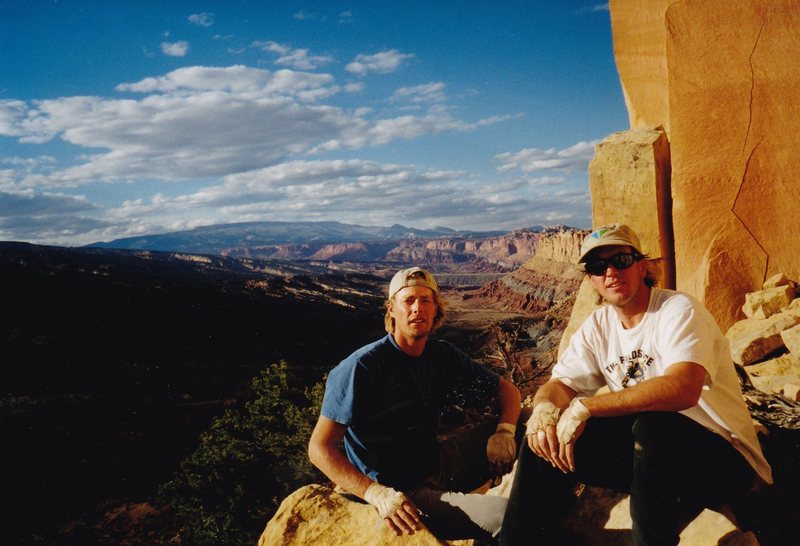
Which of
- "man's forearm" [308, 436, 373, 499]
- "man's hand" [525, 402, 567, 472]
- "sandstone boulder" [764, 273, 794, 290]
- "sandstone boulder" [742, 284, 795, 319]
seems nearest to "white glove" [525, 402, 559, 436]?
"man's hand" [525, 402, 567, 472]

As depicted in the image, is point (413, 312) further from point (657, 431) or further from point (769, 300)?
point (769, 300)

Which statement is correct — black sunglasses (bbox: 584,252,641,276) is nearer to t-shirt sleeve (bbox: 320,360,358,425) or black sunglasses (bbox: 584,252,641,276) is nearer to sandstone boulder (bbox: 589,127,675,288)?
t-shirt sleeve (bbox: 320,360,358,425)

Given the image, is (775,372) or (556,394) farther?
(775,372)

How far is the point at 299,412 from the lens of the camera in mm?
11992

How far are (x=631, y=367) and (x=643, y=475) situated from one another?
60cm

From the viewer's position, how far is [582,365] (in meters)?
2.64

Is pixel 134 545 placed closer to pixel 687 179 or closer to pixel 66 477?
pixel 66 477

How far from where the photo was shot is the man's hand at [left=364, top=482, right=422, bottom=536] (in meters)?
2.49

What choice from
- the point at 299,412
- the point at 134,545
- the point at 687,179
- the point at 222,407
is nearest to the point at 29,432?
the point at 222,407

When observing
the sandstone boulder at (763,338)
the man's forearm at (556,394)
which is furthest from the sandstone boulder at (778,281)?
the man's forearm at (556,394)

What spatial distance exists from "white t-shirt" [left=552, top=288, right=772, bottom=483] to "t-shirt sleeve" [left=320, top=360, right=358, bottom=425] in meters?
1.25

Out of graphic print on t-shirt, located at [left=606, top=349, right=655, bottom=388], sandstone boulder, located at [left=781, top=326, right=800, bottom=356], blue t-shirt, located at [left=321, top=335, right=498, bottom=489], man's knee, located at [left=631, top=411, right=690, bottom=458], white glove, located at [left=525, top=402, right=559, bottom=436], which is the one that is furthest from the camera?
sandstone boulder, located at [left=781, top=326, right=800, bottom=356]

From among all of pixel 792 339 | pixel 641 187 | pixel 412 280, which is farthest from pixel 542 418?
pixel 641 187

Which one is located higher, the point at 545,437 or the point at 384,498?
the point at 545,437
